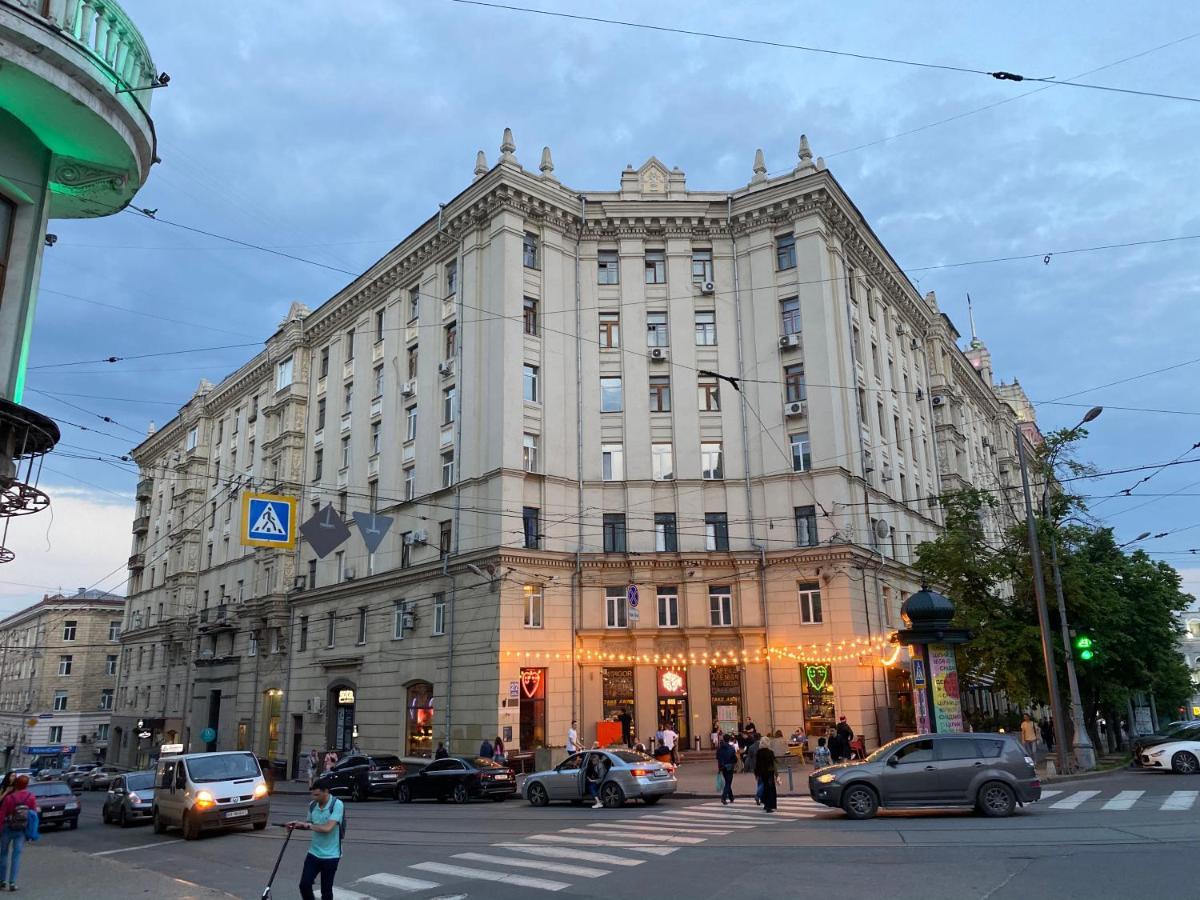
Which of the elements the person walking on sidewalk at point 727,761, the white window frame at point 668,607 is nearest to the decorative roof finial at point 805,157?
the white window frame at point 668,607

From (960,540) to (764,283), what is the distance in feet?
→ 41.5

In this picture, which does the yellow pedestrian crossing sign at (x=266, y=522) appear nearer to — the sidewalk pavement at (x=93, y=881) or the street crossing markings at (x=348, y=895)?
the sidewalk pavement at (x=93, y=881)

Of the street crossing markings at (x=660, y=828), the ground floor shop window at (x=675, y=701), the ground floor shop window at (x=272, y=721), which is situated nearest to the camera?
the street crossing markings at (x=660, y=828)

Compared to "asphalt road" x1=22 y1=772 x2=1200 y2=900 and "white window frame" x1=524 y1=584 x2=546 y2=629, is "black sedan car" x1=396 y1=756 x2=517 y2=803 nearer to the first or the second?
"asphalt road" x1=22 y1=772 x2=1200 y2=900

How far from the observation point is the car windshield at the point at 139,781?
78.8 ft

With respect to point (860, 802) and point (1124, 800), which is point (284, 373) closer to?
point (860, 802)

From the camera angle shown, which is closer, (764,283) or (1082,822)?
(1082,822)

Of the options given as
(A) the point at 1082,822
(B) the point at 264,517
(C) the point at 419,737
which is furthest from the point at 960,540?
(B) the point at 264,517

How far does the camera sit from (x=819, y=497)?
33.8m

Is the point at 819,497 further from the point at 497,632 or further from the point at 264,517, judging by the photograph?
the point at 264,517

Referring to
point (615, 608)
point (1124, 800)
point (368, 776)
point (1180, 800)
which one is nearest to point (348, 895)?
point (1124, 800)

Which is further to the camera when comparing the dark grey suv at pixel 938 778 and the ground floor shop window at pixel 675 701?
the ground floor shop window at pixel 675 701

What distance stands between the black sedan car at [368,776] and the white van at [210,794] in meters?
8.73

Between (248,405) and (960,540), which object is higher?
(248,405)
